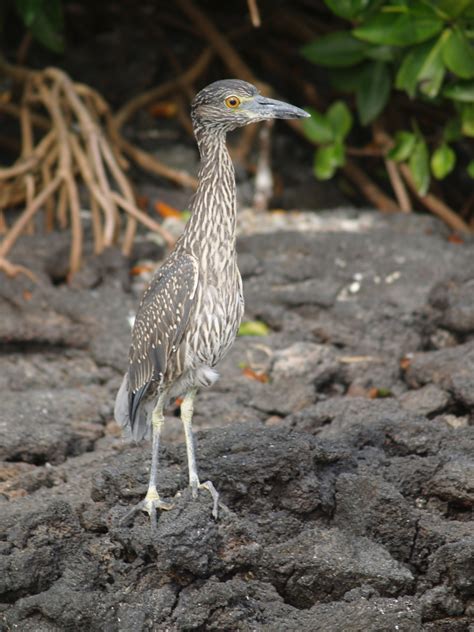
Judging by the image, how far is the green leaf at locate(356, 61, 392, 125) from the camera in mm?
8102

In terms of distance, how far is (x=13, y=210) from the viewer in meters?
8.51

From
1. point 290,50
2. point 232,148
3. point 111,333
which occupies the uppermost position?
point 290,50

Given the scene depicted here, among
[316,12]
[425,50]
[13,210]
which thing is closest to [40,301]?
[13,210]

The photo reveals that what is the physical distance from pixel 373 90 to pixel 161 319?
4246mm

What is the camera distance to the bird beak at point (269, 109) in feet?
14.5

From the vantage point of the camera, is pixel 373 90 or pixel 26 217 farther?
pixel 373 90

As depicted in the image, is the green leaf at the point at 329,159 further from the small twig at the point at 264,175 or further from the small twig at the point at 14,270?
the small twig at the point at 14,270

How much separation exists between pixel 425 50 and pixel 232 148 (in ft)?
8.01

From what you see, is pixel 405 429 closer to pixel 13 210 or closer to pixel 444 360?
pixel 444 360

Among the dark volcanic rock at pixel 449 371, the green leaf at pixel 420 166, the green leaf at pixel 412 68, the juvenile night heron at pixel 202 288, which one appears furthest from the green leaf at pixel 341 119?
the juvenile night heron at pixel 202 288

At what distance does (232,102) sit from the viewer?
4484 mm

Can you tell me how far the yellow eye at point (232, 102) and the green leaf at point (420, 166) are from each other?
12.4 feet

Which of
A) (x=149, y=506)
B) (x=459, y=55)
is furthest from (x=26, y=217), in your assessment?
(x=149, y=506)

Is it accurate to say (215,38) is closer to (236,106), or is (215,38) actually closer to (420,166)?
(420,166)
